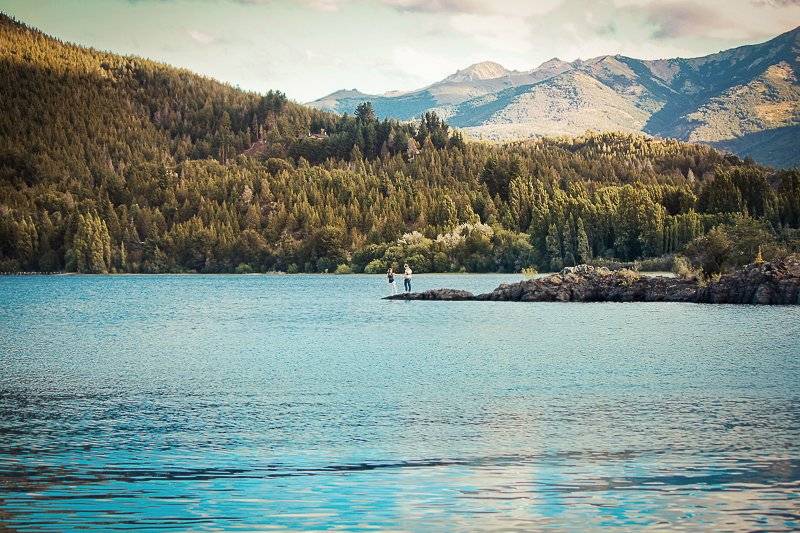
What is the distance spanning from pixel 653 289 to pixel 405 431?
66777mm

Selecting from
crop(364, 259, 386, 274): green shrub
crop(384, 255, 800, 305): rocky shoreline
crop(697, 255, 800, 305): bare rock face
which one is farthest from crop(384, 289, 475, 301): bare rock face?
crop(364, 259, 386, 274): green shrub

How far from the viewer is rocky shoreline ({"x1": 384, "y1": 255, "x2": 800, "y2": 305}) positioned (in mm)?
79562

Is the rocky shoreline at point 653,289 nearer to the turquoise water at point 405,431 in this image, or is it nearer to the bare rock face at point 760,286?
the bare rock face at point 760,286

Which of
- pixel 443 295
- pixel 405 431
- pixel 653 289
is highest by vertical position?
pixel 653 289


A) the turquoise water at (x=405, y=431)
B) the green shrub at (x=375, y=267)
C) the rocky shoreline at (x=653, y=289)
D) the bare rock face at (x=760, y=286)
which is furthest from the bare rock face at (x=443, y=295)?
the green shrub at (x=375, y=267)

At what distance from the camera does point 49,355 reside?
153 feet

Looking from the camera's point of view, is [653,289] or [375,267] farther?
[375,267]

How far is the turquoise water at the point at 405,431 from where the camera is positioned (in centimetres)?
1769

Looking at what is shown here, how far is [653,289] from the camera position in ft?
291

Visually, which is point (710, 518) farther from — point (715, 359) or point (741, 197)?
point (741, 197)

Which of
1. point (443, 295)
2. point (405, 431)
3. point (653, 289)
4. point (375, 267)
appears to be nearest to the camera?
point (405, 431)

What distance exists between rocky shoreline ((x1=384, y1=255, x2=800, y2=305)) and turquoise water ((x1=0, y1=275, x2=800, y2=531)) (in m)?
24.0

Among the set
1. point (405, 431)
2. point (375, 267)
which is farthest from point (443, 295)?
point (375, 267)

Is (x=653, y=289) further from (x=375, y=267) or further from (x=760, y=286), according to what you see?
(x=375, y=267)
